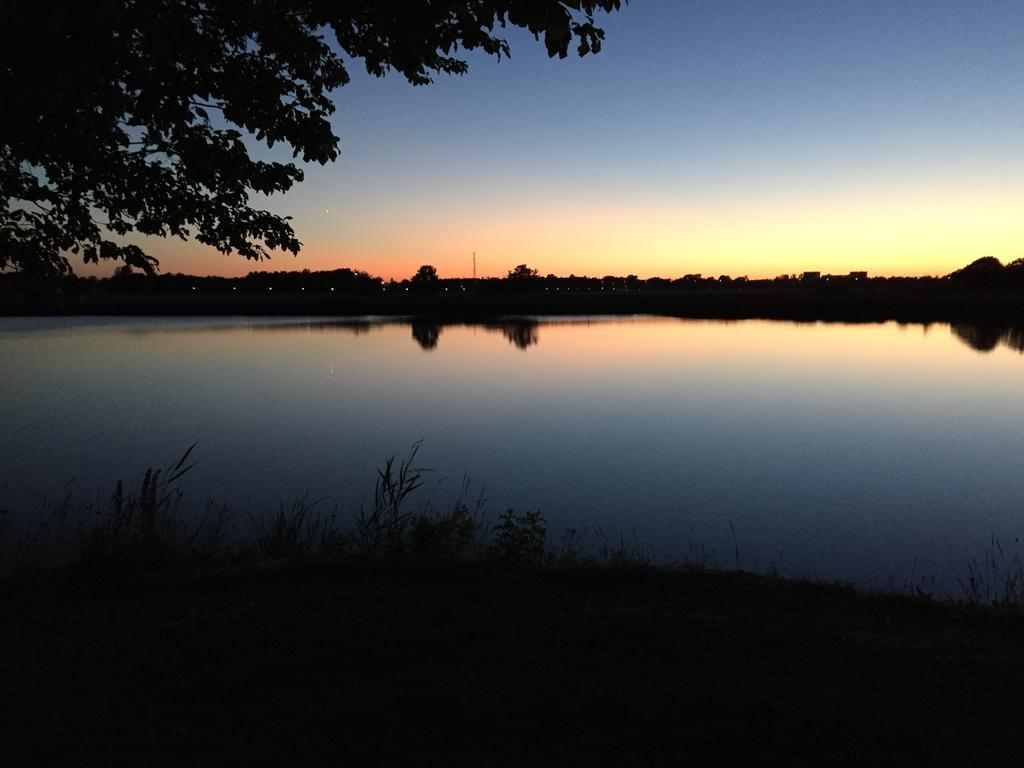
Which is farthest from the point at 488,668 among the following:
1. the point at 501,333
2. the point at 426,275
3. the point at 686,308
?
the point at 426,275

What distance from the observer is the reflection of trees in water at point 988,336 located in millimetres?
47312

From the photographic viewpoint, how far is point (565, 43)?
4902 millimetres

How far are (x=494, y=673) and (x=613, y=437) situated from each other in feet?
52.0

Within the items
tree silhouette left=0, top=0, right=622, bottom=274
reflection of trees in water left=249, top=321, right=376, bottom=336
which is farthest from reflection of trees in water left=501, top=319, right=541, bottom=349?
tree silhouette left=0, top=0, right=622, bottom=274

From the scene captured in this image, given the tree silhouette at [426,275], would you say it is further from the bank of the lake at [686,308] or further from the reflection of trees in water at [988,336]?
the reflection of trees in water at [988,336]

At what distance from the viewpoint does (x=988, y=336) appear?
181 ft

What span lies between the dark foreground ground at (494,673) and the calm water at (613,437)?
479 cm

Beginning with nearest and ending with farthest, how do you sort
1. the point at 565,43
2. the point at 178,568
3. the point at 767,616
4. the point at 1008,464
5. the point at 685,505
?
the point at 565,43
the point at 767,616
the point at 178,568
the point at 685,505
the point at 1008,464

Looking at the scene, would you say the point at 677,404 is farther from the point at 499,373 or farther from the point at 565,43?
the point at 565,43

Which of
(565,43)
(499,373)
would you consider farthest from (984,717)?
(499,373)

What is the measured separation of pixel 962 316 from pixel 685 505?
87084 mm

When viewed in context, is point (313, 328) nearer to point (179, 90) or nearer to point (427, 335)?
point (427, 335)

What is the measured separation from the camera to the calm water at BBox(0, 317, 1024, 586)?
504 inches

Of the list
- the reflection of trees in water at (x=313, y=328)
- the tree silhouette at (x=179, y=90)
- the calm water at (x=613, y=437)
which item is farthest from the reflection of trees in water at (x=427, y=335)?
the tree silhouette at (x=179, y=90)
